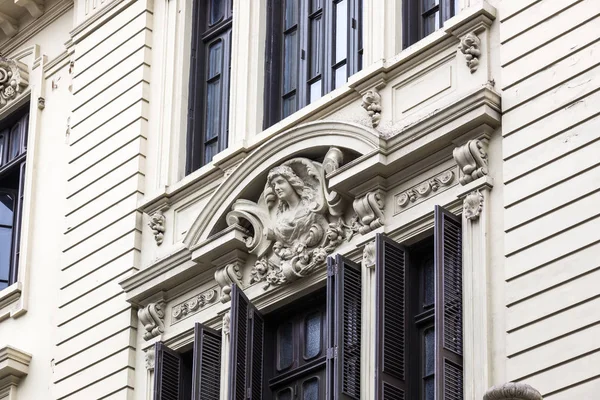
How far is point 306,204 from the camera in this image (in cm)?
1784

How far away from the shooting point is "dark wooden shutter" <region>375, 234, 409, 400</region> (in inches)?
622

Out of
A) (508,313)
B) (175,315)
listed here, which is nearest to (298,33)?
(175,315)

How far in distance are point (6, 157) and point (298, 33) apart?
5811mm

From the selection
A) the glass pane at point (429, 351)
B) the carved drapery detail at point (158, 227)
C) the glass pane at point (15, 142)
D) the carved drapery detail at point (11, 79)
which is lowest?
the glass pane at point (429, 351)

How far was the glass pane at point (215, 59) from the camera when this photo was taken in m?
20.5

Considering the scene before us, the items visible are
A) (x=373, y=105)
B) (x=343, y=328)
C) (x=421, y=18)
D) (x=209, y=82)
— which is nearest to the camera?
(x=343, y=328)

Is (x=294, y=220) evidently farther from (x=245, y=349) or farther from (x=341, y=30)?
(x=341, y=30)

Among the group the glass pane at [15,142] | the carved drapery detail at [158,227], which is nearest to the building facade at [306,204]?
the carved drapery detail at [158,227]

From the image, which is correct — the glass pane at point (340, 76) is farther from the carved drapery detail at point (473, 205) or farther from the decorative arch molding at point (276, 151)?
the carved drapery detail at point (473, 205)

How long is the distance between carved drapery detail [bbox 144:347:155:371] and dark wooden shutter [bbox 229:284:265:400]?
1549mm

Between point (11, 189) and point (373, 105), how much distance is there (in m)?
7.59

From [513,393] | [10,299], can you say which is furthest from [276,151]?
[513,393]

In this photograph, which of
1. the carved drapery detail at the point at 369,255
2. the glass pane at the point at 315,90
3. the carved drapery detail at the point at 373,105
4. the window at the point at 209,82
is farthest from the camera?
the window at the point at 209,82

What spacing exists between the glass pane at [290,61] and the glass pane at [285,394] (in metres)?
3.66
